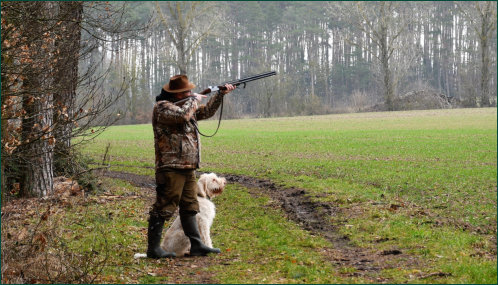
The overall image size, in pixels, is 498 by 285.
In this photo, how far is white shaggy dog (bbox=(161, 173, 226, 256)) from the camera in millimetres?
8234

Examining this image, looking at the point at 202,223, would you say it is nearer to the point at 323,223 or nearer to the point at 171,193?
the point at 171,193

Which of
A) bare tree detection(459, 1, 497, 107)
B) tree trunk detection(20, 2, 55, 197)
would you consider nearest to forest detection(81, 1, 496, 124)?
bare tree detection(459, 1, 497, 107)

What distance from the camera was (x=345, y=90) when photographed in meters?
80.1

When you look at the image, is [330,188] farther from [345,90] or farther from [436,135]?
[345,90]

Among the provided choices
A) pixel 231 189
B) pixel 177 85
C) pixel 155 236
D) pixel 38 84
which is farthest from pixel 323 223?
pixel 38 84

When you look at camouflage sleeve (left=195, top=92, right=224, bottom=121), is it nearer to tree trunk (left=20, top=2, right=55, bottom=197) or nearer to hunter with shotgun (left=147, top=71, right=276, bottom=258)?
hunter with shotgun (left=147, top=71, right=276, bottom=258)

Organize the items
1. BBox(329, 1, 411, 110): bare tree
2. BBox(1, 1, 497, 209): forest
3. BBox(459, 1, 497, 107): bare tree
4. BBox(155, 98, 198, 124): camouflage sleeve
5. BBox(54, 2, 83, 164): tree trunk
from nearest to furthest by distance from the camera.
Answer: BBox(155, 98, 198, 124): camouflage sleeve < BBox(54, 2, 83, 164): tree trunk < BBox(459, 1, 497, 107): bare tree < BBox(1, 1, 497, 209): forest < BBox(329, 1, 411, 110): bare tree

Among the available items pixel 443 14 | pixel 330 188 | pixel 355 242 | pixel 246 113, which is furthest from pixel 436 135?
pixel 443 14

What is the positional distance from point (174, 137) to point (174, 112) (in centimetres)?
38

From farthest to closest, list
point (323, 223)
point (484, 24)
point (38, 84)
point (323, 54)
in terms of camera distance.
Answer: point (323, 54)
point (484, 24)
point (323, 223)
point (38, 84)

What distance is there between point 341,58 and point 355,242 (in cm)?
7165

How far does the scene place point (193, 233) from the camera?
8016mm

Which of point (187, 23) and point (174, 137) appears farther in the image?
point (187, 23)

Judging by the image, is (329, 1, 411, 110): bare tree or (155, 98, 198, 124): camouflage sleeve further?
(329, 1, 411, 110): bare tree
